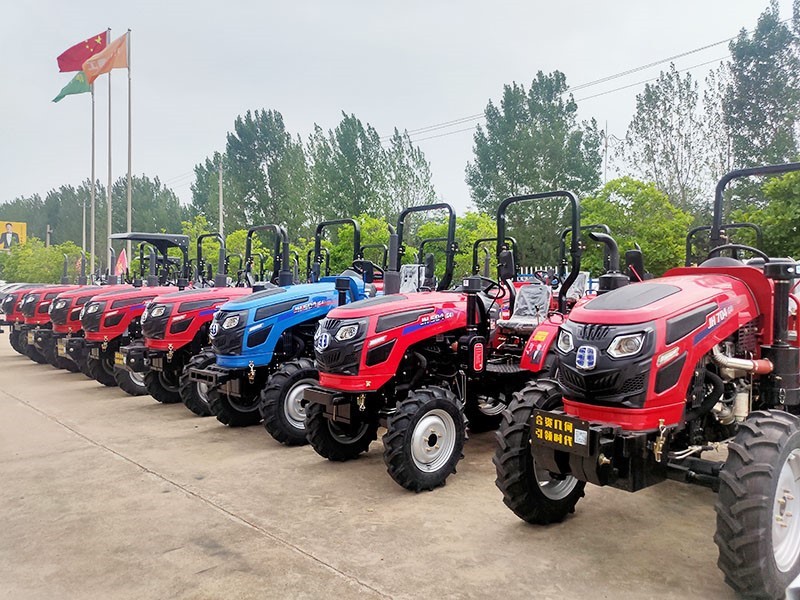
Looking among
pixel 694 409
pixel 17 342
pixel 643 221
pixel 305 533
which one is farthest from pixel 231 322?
pixel 643 221

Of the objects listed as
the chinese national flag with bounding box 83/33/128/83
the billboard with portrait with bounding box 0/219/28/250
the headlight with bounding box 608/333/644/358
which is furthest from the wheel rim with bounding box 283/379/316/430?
the billboard with portrait with bounding box 0/219/28/250

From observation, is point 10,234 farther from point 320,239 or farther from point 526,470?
point 526,470

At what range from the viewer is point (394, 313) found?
5.46 metres

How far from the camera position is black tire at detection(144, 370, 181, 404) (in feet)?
28.7

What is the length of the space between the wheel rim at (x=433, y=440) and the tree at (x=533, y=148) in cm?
2722

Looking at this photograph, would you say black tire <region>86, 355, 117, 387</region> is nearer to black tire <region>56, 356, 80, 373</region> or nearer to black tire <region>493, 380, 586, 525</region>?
black tire <region>56, 356, 80, 373</region>

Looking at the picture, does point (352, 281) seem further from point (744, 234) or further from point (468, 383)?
point (744, 234)

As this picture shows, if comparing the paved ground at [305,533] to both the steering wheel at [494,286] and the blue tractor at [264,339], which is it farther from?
the steering wheel at [494,286]

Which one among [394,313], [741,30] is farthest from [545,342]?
[741,30]

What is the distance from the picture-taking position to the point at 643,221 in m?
20.4

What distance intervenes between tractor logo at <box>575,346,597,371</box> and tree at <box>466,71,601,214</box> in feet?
93.9

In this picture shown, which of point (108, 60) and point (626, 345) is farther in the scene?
point (108, 60)

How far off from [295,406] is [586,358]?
3.66 metres

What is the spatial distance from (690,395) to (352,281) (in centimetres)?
391
